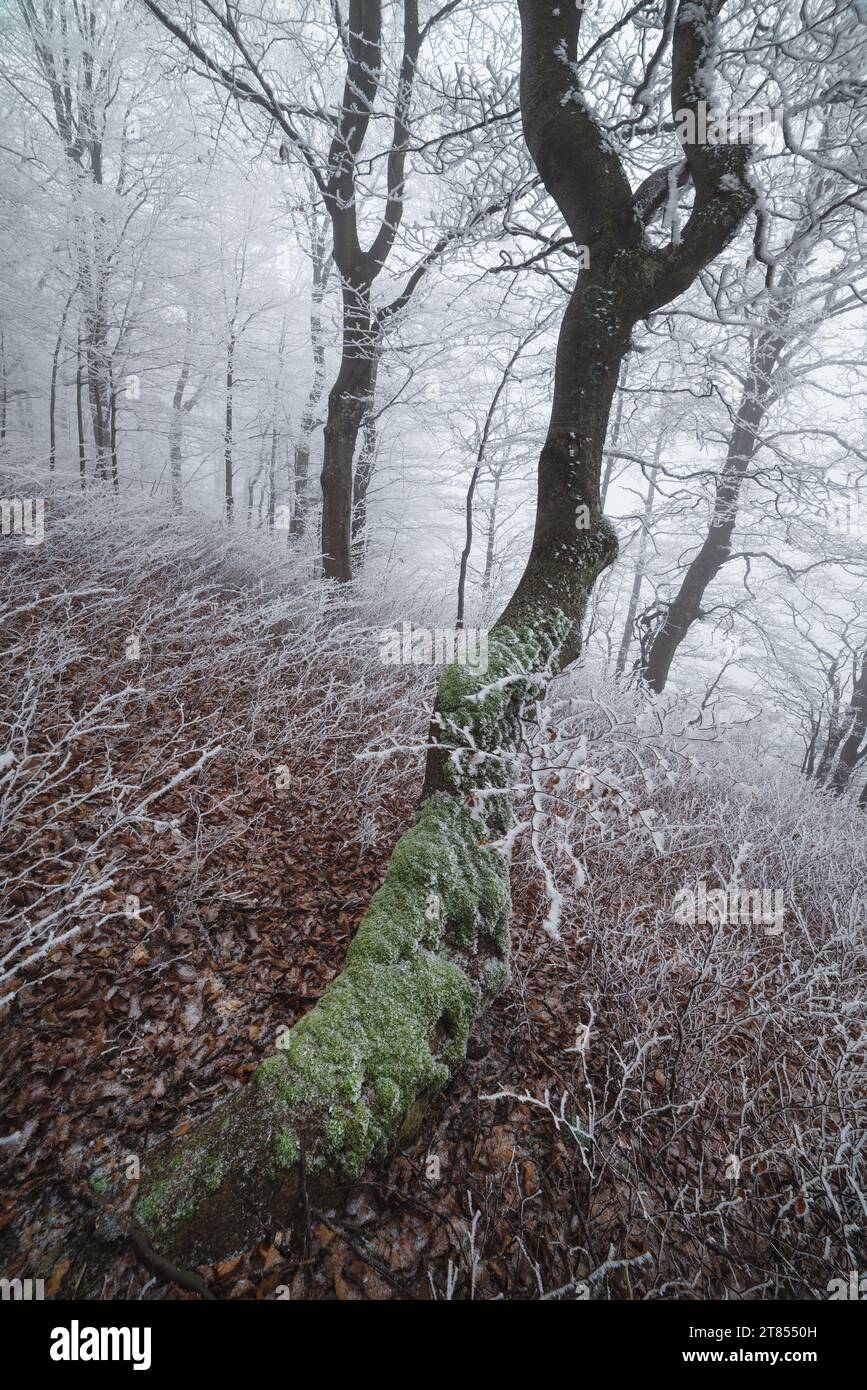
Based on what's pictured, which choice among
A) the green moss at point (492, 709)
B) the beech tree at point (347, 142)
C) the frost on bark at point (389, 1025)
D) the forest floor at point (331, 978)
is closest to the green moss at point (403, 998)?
the frost on bark at point (389, 1025)

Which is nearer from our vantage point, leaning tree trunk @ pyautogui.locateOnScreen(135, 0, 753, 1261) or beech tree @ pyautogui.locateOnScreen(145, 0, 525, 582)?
leaning tree trunk @ pyautogui.locateOnScreen(135, 0, 753, 1261)

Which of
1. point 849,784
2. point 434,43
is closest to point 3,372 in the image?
point 434,43

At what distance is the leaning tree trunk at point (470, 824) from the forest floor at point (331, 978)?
0.19 m

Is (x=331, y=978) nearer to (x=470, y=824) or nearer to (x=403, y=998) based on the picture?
(x=403, y=998)

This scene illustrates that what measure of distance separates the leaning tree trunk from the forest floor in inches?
7.3

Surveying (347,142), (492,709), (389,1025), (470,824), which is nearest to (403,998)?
(389,1025)

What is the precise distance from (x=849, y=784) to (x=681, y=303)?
8.05m

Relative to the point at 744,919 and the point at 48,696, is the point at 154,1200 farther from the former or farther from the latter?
the point at 744,919

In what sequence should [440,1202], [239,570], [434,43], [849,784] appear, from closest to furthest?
[440,1202]
[434,43]
[239,570]
[849,784]

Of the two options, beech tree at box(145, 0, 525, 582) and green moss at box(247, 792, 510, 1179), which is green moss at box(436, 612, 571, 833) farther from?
beech tree at box(145, 0, 525, 582)

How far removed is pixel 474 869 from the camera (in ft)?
7.59

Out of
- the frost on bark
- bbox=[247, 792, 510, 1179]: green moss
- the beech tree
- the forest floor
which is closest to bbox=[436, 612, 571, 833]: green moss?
the frost on bark

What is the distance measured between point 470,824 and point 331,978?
0.96 metres

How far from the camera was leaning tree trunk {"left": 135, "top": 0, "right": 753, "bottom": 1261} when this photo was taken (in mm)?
1502
